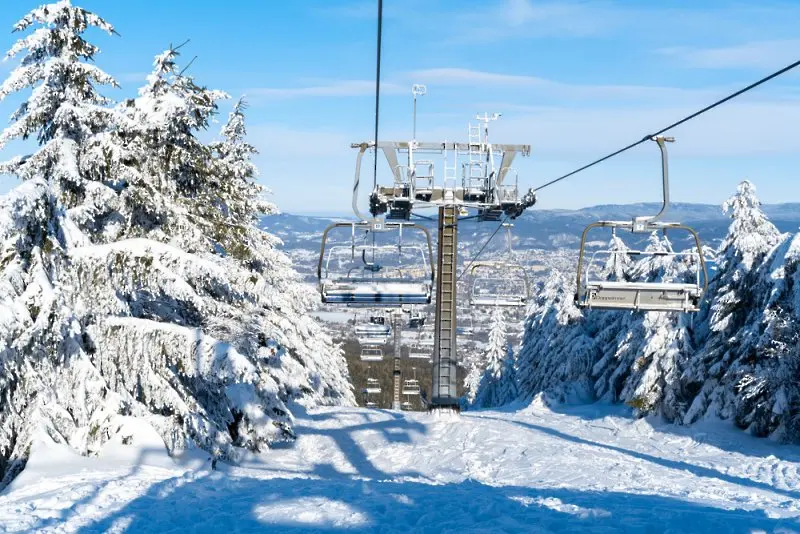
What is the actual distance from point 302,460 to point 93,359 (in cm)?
Result: 635

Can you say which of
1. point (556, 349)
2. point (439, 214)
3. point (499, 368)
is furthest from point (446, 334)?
point (499, 368)

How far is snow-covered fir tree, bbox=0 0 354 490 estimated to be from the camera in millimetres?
12336

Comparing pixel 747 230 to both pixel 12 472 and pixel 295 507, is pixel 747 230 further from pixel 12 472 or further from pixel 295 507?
pixel 12 472

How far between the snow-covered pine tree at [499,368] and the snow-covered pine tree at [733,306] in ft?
81.0

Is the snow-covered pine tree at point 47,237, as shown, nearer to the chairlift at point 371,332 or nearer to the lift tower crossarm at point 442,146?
the lift tower crossarm at point 442,146

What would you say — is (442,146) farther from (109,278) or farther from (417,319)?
(417,319)

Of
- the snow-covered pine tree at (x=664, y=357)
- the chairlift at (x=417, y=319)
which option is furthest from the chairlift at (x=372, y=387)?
the snow-covered pine tree at (x=664, y=357)

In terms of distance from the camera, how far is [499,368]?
5491 centimetres

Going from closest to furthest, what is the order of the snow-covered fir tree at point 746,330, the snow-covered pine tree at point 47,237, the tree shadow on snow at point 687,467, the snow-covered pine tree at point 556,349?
the snow-covered pine tree at point 47,237
the tree shadow on snow at point 687,467
the snow-covered fir tree at point 746,330
the snow-covered pine tree at point 556,349

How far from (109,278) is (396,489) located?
611cm

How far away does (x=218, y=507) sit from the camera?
10.4 metres

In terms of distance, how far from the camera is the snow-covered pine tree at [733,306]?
27203 millimetres

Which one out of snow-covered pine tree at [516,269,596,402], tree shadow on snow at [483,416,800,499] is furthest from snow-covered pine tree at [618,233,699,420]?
snow-covered pine tree at [516,269,596,402]

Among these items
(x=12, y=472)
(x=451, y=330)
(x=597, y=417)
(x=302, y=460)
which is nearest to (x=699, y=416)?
(x=597, y=417)
